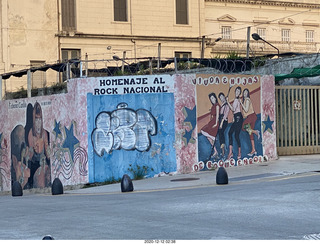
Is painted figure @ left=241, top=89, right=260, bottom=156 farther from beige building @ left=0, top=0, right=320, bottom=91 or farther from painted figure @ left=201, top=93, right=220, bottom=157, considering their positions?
beige building @ left=0, top=0, right=320, bottom=91

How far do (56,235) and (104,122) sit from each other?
1301 centimetres

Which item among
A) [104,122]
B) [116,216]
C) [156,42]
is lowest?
[116,216]

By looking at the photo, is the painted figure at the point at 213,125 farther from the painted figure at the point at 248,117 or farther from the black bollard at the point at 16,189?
the black bollard at the point at 16,189

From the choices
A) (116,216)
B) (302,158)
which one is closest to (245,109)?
(302,158)

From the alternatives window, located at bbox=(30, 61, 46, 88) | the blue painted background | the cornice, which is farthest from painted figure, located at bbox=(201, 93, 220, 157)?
the cornice

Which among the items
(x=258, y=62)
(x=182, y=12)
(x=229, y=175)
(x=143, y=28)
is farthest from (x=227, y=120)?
(x=182, y=12)

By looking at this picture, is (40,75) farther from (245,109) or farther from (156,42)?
(156,42)

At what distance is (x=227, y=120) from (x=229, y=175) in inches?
118

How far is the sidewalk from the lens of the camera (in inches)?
853

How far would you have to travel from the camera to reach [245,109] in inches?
1013

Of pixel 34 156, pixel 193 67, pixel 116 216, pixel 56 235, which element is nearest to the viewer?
pixel 56 235

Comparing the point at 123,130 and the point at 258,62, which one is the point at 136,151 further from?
the point at 258,62

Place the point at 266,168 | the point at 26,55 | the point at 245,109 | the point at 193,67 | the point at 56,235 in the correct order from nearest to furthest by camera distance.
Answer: the point at 56,235, the point at 266,168, the point at 245,109, the point at 193,67, the point at 26,55

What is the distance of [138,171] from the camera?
79.4 ft
